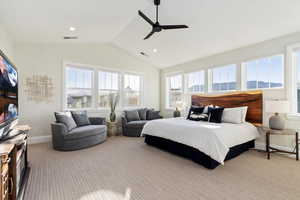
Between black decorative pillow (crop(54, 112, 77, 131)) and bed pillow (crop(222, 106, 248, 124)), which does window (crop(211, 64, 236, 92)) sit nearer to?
bed pillow (crop(222, 106, 248, 124))

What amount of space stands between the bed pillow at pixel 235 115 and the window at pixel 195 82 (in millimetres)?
1737

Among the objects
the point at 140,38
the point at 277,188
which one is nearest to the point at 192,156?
the point at 277,188

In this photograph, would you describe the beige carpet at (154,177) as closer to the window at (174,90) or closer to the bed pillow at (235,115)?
the bed pillow at (235,115)

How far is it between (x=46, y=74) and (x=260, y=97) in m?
5.84

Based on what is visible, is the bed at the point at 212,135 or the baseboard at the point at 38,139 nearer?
the bed at the point at 212,135

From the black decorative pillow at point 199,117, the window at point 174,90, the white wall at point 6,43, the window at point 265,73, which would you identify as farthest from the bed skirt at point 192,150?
the white wall at point 6,43

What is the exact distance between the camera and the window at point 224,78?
4.57m

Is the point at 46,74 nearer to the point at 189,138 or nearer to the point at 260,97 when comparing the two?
the point at 189,138

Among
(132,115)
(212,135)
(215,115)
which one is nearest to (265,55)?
(215,115)

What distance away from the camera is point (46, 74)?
4.47m

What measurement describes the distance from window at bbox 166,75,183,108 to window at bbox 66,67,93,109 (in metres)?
3.22

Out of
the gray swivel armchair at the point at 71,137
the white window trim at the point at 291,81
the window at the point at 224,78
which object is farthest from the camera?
the window at the point at 224,78

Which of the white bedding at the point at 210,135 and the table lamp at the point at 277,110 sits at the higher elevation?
the table lamp at the point at 277,110

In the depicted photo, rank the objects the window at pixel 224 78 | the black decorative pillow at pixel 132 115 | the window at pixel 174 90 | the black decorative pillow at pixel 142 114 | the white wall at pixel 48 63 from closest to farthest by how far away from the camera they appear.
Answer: the white wall at pixel 48 63 < the window at pixel 224 78 < the black decorative pillow at pixel 132 115 < the black decorative pillow at pixel 142 114 < the window at pixel 174 90
